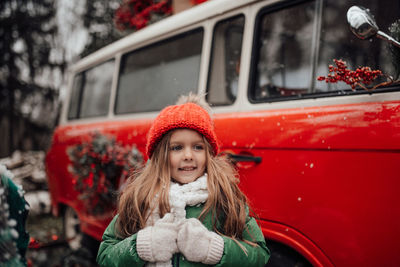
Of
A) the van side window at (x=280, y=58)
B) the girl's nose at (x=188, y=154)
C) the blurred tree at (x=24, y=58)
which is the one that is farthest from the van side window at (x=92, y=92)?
the blurred tree at (x=24, y=58)

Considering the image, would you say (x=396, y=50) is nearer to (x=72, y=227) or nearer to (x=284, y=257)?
(x=284, y=257)

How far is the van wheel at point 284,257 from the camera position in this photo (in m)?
2.06

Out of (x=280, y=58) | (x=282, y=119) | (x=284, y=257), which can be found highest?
(x=280, y=58)

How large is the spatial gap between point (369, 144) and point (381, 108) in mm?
174

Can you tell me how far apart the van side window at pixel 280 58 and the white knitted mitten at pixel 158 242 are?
1173 millimetres

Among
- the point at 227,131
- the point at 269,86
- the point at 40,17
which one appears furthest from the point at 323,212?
the point at 40,17

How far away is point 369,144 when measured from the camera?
1657 mm

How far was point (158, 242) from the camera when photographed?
1366mm

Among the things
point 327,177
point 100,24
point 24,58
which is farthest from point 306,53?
point 24,58

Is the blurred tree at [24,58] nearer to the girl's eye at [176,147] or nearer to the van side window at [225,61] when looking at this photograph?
the van side window at [225,61]

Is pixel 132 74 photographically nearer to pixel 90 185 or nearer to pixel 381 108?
pixel 90 185

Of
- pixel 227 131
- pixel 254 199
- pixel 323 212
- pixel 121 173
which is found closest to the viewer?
pixel 323 212

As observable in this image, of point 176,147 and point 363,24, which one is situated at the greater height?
point 363,24

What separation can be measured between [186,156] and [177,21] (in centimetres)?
167
